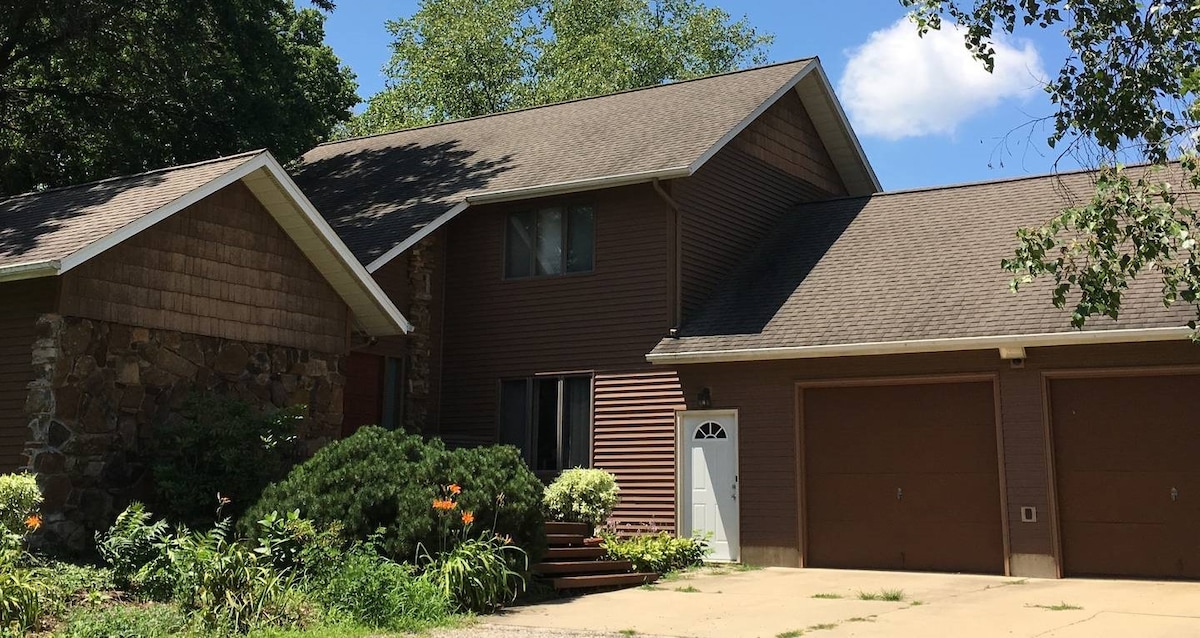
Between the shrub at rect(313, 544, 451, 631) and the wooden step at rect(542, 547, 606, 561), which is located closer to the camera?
the shrub at rect(313, 544, 451, 631)

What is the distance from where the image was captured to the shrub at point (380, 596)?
9.20m

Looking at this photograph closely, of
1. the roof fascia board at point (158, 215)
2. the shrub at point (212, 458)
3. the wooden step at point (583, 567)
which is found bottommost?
the wooden step at point (583, 567)

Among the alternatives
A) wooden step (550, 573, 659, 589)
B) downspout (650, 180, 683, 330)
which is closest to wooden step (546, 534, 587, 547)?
wooden step (550, 573, 659, 589)

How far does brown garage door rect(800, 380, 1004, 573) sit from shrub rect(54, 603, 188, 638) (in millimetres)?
8806

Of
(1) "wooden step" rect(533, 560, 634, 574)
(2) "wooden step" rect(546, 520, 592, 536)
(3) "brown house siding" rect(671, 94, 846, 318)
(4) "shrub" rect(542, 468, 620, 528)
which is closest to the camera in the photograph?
(1) "wooden step" rect(533, 560, 634, 574)

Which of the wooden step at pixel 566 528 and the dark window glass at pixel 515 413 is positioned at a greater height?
the dark window glass at pixel 515 413

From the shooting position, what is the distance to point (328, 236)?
13.4 metres

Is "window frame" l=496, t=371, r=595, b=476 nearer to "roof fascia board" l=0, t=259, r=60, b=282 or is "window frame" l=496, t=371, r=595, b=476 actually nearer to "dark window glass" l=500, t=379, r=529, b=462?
"dark window glass" l=500, t=379, r=529, b=462

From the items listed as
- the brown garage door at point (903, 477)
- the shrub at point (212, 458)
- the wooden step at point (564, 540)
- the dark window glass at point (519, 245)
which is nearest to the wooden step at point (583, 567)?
the wooden step at point (564, 540)

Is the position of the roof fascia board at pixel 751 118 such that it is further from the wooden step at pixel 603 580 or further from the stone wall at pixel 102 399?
the stone wall at pixel 102 399

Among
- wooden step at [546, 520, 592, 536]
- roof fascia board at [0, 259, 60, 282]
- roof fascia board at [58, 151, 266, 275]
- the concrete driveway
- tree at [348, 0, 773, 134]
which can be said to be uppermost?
tree at [348, 0, 773, 134]

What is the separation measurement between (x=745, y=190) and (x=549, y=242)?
328cm

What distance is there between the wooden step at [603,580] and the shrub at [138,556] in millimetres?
3859

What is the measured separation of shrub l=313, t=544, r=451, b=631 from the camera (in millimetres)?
9203
